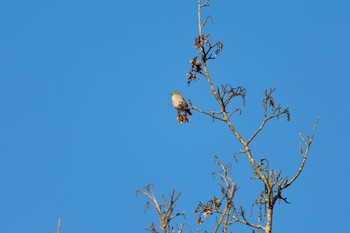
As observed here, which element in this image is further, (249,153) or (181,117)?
(181,117)

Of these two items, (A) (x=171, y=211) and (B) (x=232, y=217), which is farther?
(B) (x=232, y=217)

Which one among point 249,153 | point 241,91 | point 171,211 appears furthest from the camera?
point 241,91

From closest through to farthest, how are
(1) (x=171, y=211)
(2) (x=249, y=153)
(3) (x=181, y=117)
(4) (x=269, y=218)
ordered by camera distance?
(1) (x=171, y=211) < (4) (x=269, y=218) < (2) (x=249, y=153) < (3) (x=181, y=117)

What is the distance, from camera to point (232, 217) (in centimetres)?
828

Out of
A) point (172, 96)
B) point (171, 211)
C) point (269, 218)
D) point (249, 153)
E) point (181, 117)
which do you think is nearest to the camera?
point (171, 211)

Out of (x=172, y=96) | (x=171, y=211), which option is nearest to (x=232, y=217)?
(x=171, y=211)

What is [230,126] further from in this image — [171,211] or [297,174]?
[171,211]

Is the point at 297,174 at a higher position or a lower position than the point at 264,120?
lower

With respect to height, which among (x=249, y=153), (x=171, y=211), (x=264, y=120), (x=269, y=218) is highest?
(x=264, y=120)

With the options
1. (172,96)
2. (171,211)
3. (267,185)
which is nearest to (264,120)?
(267,185)

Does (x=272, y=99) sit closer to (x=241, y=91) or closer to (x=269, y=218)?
(x=241, y=91)

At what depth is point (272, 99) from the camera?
936 cm

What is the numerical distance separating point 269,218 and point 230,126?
4.54 ft

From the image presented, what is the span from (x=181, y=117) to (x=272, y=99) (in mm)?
1784
